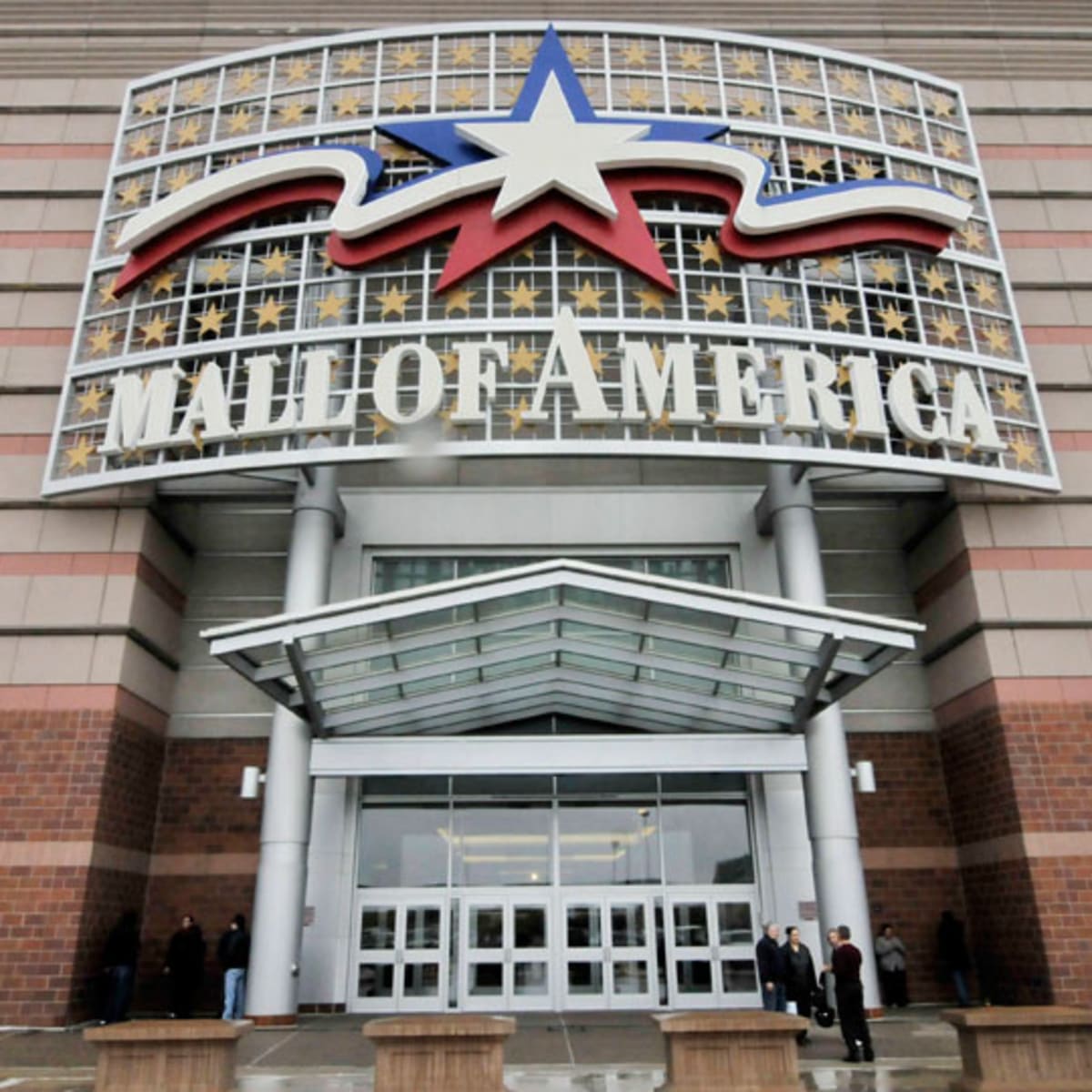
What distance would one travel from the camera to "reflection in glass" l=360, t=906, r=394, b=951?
16172 millimetres

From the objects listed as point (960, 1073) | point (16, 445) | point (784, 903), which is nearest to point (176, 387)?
point (16, 445)

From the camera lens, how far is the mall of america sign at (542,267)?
16.2 metres

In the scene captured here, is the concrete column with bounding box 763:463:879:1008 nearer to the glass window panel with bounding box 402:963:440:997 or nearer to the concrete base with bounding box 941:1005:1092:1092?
the concrete base with bounding box 941:1005:1092:1092

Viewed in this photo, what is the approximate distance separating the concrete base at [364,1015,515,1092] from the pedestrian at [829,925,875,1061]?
4.41 metres

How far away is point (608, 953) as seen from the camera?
52.7 ft

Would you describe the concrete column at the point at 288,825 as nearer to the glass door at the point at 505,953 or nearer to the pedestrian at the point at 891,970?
the glass door at the point at 505,953

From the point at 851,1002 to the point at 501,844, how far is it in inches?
286

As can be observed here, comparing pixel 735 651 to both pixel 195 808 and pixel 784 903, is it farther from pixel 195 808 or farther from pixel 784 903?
pixel 195 808

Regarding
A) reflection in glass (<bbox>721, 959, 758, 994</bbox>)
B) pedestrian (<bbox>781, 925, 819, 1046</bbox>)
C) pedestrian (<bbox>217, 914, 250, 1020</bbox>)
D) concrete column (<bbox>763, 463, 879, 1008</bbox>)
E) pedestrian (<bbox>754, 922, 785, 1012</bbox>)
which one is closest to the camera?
pedestrian (<bbox>754, 922, 785, 1012</bbox>)

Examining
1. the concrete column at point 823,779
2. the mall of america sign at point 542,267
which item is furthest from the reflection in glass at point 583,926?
the mall of america sign at point 542,267

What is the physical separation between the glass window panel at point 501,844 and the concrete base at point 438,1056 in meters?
8.10

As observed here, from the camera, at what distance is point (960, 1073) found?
32.5 feet

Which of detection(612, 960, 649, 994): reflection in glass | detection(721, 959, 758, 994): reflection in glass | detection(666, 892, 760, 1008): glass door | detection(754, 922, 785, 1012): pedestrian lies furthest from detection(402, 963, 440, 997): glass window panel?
detection(754, 922, 785, 1012): pedestrian

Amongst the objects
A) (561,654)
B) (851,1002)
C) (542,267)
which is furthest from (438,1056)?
(542,267)
